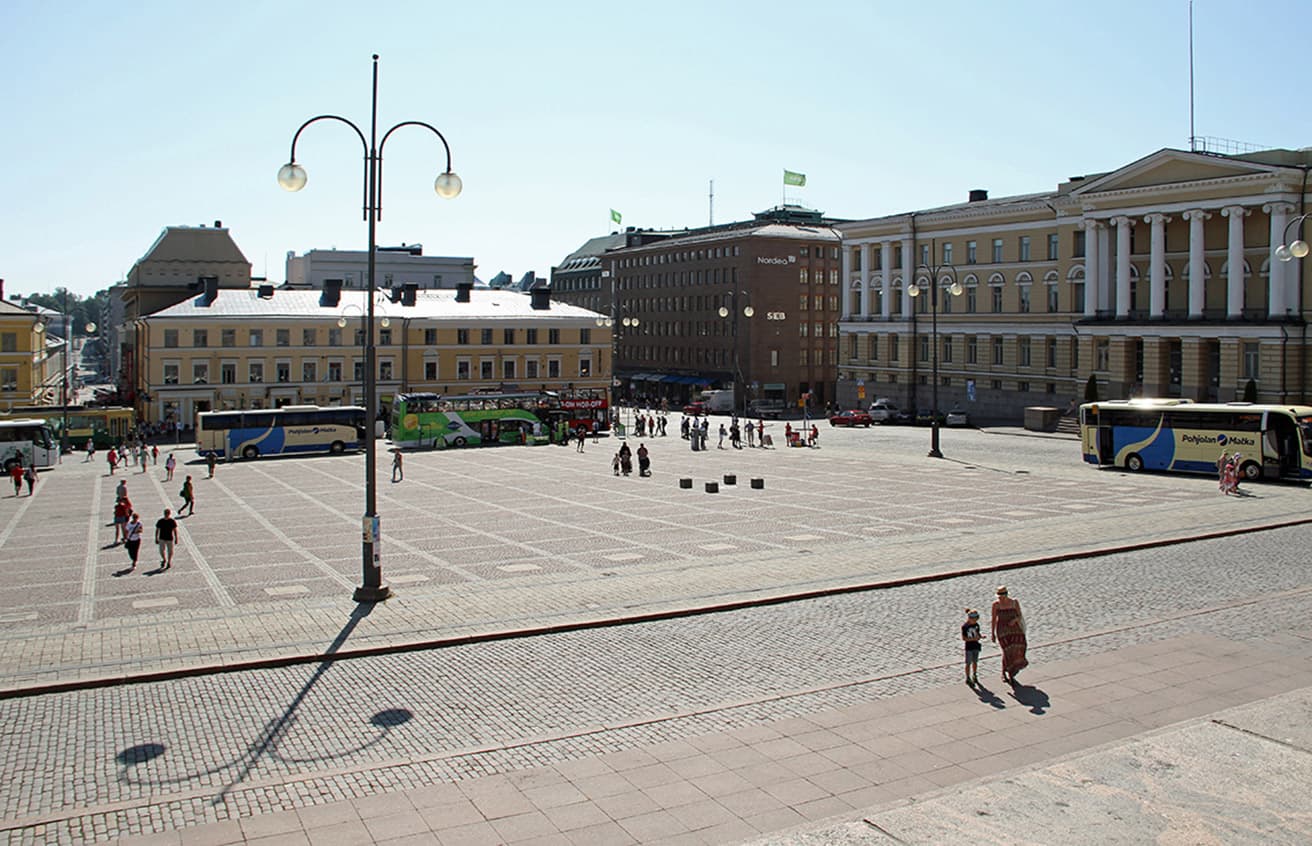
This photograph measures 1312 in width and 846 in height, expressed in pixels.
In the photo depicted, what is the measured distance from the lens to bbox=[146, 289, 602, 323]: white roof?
86.5m

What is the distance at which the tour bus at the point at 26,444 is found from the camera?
57.9 m

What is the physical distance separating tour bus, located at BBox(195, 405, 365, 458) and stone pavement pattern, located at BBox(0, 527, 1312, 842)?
157 ft

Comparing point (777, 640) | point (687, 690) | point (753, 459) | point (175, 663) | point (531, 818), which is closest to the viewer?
point (531, 818)

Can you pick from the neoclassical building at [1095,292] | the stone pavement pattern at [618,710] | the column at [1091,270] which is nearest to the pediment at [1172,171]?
the neoclassical building at [1095,292]

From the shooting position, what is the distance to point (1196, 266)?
70062 mm

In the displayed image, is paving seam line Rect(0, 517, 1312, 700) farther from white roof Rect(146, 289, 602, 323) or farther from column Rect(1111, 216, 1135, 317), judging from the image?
white roof Rect(146, 289, 602, 323)

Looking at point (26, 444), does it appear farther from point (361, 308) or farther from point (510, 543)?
point (510, 543)

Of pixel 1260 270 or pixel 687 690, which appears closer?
pixel 687 690

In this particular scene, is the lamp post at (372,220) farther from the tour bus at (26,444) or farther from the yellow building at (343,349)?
the yellow building at (343,349)

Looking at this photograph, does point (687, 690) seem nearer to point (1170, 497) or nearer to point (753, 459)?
point (1170, 497)

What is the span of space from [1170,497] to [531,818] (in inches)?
1299

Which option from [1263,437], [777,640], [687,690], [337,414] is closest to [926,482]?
[1263,437]

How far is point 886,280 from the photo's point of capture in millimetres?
98375

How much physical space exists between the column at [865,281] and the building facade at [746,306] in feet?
35.8
